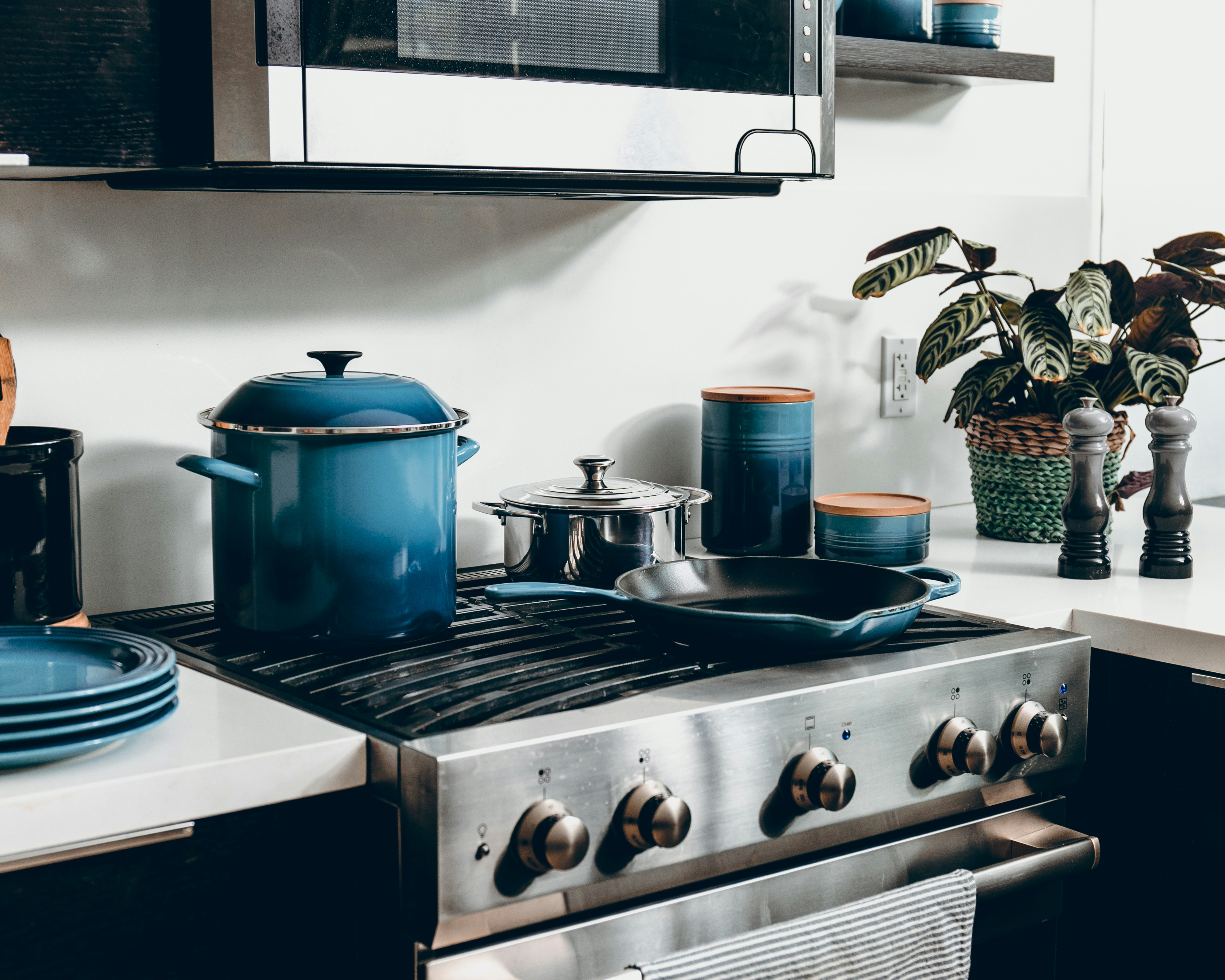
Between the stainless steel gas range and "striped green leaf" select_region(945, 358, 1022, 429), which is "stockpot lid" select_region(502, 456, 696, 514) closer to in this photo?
the stainless steel gas range

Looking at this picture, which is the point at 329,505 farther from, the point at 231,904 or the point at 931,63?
the point at 931,63

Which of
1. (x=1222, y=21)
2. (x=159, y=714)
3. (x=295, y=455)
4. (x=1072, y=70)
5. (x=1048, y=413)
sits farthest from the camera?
(x=1222, y=21)

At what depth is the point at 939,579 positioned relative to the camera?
1457 mm

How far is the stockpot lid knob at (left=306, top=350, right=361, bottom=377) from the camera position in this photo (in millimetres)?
1324

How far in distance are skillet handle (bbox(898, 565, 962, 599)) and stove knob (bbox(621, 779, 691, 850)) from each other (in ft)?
1.25

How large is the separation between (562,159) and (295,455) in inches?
14.8

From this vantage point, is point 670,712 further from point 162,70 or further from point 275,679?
point 162,70

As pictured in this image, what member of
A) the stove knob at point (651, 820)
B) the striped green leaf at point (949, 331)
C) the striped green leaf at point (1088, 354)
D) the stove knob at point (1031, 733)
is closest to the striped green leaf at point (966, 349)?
the striped green leaf at point (949, 331)

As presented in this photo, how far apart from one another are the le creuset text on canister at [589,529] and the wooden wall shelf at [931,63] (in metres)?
0.59

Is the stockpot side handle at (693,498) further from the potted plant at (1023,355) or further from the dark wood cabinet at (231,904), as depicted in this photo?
the dark wood cabinet at (231,904)

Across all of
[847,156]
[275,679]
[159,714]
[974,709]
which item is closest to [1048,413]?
[847,156]

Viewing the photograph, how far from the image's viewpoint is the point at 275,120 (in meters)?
1.15

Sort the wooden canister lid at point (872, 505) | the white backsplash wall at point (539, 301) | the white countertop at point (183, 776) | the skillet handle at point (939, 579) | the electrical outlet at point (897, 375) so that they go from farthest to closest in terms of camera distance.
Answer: the electrical outlet at point (897, 375)
the wooden canister lid at point (872, 505)
the white backsplash wall at point (539, 301)
the skillet handle at point (939, 579)
the white countertop at point (183, 776)

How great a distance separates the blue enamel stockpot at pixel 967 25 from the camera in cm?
190
